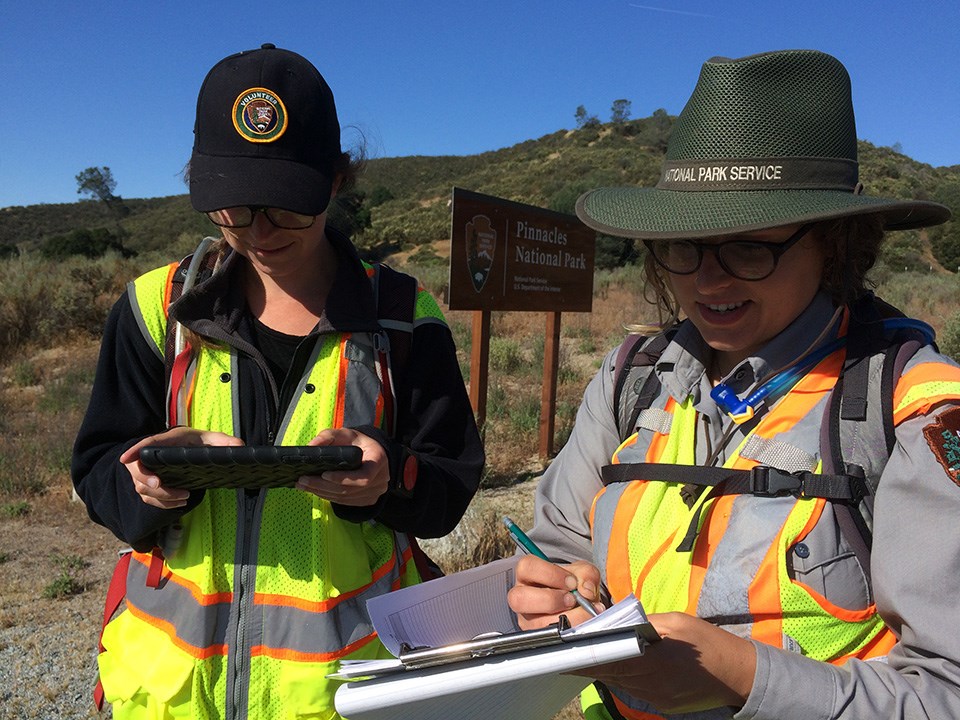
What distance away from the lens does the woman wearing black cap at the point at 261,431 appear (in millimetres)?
1644

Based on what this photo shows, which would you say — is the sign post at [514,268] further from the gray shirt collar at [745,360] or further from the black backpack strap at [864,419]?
the black backpack strap at [864,419]

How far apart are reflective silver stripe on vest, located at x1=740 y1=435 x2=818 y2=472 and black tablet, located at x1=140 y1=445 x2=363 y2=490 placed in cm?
71

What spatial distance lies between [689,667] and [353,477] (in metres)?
0.73

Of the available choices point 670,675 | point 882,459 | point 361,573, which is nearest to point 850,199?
point 882,459

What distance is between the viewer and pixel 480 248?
17.7 feet

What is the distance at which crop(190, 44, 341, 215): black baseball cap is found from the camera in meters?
1.69

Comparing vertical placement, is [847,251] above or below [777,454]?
above

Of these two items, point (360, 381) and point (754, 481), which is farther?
point (360, 381)

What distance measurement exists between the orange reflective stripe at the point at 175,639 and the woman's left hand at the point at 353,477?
415 mm

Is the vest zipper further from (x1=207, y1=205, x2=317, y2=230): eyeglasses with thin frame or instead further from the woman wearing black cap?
(x1=207, y1=205, x2=317, y2=230): eyeglasses with thin frame

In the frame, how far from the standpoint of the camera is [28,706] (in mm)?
3449

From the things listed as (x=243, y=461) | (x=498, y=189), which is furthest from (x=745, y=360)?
(x=498, y=189)

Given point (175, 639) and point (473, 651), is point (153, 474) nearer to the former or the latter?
point (175, 639)

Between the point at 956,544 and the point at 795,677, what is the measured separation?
11.5 inches
